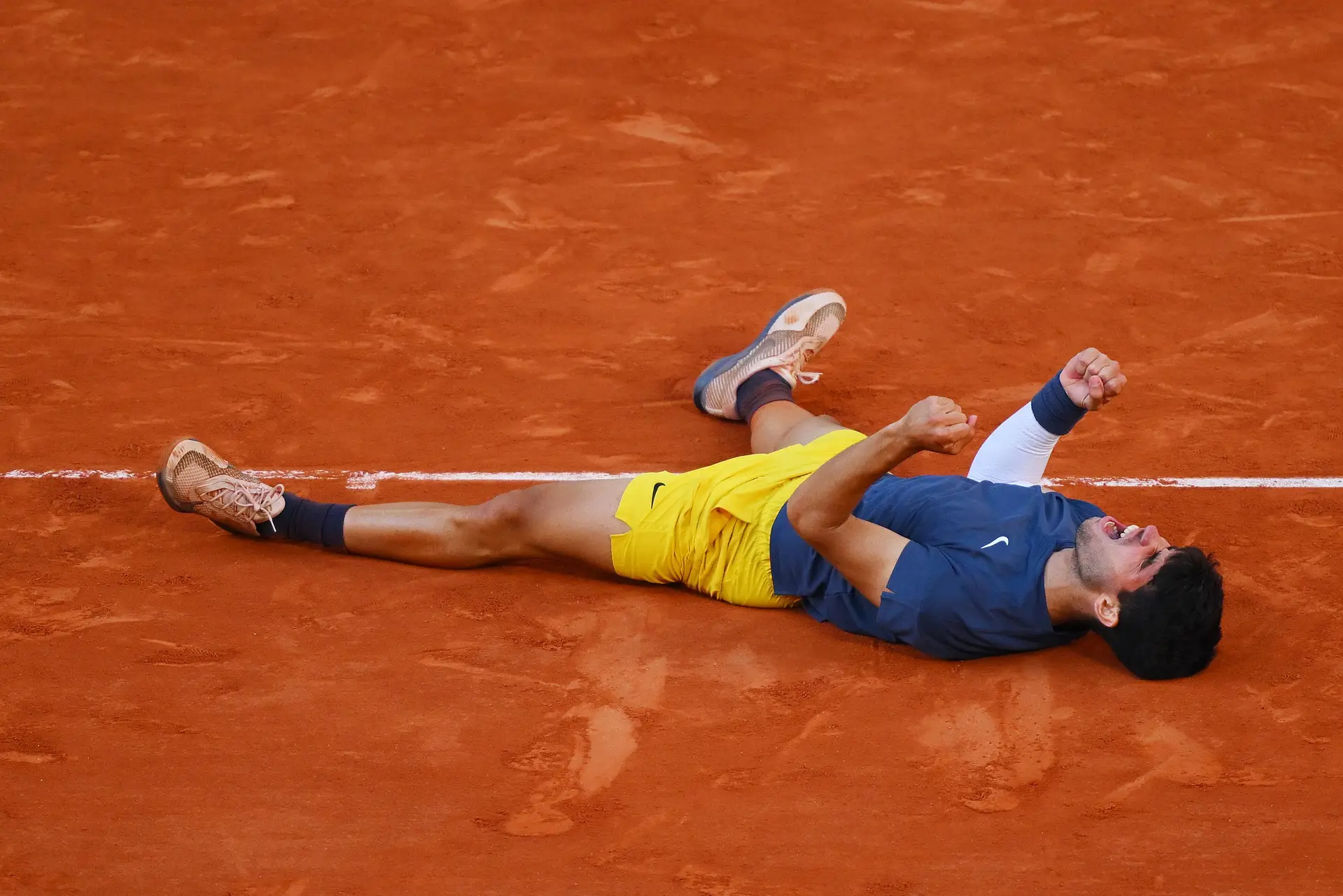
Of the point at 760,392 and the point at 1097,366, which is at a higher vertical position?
the point at 1097,366

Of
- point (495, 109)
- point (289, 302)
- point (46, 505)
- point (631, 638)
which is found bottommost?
point (631, 638)

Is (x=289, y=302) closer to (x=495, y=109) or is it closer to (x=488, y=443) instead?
(x=488, y=443)

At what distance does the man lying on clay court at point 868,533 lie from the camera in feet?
13.4

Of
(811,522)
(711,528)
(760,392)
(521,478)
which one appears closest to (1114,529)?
(811,522)

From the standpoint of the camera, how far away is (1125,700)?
13.8ft

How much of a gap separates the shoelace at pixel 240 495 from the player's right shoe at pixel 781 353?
1.75 m

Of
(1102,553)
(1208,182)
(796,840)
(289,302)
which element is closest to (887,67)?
(1208,182)

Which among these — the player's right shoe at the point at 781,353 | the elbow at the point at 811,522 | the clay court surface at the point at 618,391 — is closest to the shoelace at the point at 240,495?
the clay court surface at the point at 618,391

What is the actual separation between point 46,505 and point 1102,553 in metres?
3.72

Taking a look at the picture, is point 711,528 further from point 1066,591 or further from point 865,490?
point 1066,591

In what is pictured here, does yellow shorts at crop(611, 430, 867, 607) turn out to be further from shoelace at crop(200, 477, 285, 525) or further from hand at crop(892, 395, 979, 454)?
shoelace at crop(200, 477, 285, 525)

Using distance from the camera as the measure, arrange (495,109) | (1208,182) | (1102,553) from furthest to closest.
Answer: (495,109) < (1208,182) < (1102,553)

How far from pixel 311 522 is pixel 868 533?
1967 millimetres

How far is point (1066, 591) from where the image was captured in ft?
13.7
